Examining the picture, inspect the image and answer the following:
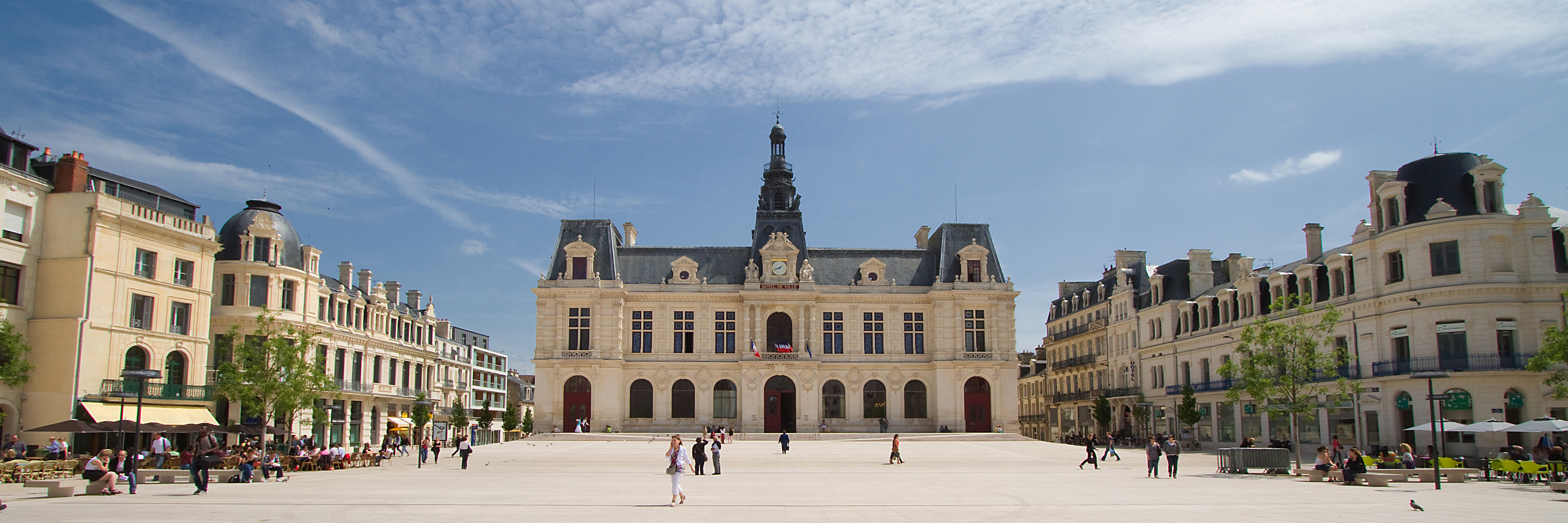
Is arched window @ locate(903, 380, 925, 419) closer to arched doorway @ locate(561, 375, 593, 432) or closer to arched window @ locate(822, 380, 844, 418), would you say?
arched window @ locate(822, 380, 844, 418)

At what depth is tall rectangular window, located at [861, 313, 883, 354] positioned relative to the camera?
62.2m

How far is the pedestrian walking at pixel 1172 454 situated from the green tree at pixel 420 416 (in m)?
37.3

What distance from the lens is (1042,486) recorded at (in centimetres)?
2466

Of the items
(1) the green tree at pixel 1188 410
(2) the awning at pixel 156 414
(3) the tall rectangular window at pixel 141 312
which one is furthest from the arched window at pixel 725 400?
(3) the tall rectangular window at pixel 141 312

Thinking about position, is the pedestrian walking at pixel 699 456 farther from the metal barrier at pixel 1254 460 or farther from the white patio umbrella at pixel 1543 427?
the white patio umbrella at pixel 1543 427

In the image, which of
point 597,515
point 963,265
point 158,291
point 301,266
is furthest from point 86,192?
point 963,265

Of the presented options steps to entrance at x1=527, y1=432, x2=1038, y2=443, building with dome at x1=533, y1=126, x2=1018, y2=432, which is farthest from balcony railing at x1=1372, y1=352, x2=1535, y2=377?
building with dome at x1=533, y1=126, x2=1018, y2=432

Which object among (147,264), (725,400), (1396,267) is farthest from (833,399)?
(147,264)

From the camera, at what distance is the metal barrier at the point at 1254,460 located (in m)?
28.3

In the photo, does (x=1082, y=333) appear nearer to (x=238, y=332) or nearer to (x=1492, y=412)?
(x=1492, y=412)

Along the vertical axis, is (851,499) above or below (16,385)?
below

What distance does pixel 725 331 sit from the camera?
61.9 metres

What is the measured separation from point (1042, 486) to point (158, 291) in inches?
1239

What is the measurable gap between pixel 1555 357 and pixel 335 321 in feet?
156
